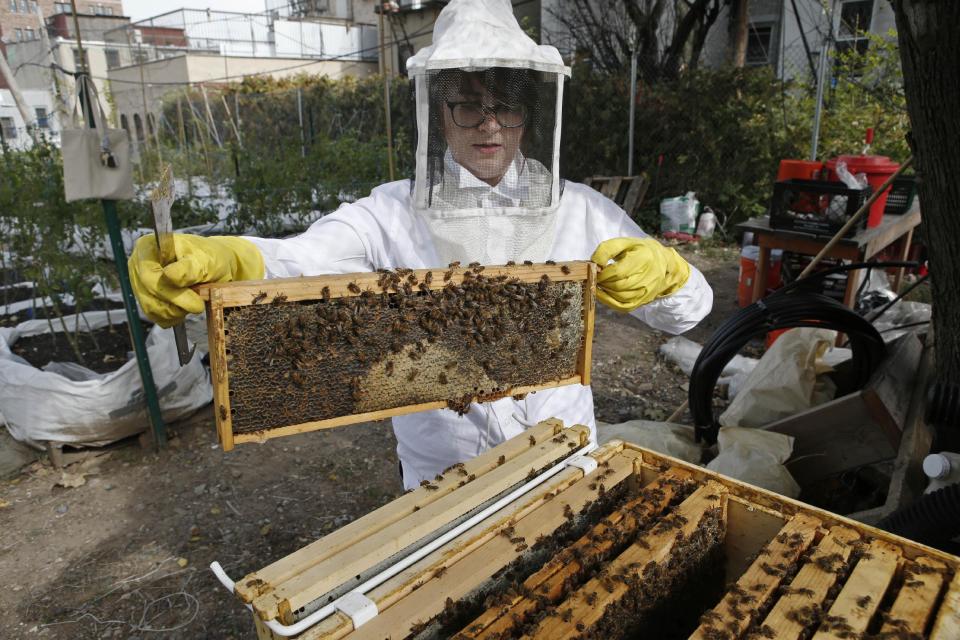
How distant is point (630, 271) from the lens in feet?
6.87

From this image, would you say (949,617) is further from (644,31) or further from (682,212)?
(644,31)

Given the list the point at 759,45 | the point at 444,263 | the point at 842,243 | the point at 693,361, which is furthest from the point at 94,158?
the point at 759,45

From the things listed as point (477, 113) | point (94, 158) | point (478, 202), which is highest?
point (477, 113)

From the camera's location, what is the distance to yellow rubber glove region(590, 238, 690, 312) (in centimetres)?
211

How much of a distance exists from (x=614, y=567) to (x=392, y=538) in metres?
0.50

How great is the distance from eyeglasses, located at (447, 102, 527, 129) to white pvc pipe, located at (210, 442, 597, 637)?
121 centimetres

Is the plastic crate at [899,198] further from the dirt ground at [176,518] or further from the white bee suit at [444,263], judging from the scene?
the white bee suit at [444,263]

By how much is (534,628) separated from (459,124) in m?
1.72

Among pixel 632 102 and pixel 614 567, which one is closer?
pixel 614 567

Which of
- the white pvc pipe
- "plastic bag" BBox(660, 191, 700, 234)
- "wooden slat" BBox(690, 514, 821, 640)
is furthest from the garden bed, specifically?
"plastic bag" BBox(660, 191, 700, 234)

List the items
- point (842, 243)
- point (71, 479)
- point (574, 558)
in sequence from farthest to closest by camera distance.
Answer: point (842, 243) → point (71, 479) → point (574, 558)

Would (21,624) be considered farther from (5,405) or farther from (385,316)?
(385,316)

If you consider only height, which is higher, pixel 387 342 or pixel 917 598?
pixel 387 342

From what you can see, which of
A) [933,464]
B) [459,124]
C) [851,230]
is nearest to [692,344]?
[851,230]
